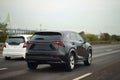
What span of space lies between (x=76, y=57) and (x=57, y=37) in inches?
56.2

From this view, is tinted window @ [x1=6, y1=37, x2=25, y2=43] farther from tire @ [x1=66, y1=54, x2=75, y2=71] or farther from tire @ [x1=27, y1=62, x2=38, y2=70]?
tire @ [x1=66, y1=54, x2=75, y2=71]

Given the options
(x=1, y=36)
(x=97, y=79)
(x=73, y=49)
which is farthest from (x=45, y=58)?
(x=1, y=36)

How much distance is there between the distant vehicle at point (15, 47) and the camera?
18844 mm

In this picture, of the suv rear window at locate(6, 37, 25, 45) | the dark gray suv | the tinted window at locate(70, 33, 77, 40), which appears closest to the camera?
the dark gray suv

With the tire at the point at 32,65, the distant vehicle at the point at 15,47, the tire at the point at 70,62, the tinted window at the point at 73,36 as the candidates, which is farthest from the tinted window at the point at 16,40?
the tire at the point at 70,62

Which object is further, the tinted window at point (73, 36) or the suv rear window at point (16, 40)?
the suv rear window at point (16, 40)

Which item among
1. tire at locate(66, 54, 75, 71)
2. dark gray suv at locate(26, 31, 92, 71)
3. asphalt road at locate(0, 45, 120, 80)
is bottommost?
asphalt road at locate(0, 45, 120, 80)

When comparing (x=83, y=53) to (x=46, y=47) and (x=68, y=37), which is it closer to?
(x=68, y=37)

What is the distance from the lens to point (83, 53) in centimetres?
1511

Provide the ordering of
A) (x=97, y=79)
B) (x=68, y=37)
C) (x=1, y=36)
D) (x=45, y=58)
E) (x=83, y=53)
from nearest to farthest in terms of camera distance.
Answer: (x=97, y=79) → (x=45, y=58) → (x=68, y=37) → (x=83, y=53) → (x=1, y=36)

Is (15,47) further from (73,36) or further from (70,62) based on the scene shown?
(70,62)

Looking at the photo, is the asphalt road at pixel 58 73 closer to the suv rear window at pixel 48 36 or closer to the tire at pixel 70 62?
the tire at pixel 70 62

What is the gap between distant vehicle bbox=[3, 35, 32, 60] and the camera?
1884 cm

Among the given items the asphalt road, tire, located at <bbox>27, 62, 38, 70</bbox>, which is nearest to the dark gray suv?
tire, located at <bbox>27, 62, 38, 70</bbox>
